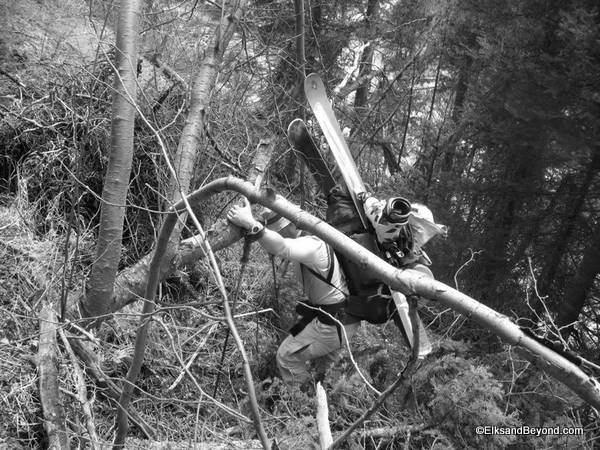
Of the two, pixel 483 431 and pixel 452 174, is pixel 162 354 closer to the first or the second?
pixel 483 431

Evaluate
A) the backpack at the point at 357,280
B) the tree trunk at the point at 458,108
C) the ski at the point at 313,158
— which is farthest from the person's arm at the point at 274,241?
the tree trunk at the point at 458,108

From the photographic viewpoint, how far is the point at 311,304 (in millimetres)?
4348

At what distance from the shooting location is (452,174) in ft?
22.0

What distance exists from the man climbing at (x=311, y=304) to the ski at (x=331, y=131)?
57cm

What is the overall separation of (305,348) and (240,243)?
1724mm

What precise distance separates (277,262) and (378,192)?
5.45 ft

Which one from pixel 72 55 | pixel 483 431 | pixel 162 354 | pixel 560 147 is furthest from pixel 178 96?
pixel 483 431

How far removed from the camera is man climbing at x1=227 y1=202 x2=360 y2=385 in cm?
394

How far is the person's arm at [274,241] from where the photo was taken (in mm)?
3508

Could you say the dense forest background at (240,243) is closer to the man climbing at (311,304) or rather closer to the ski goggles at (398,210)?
the man climbing at (311,304)

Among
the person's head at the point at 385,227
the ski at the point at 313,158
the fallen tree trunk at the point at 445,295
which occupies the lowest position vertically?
the person's head at the point at 385,227

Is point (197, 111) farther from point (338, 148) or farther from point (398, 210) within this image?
point (398, 210)

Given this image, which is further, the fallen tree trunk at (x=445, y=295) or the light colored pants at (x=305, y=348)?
the light colored pants at (x=305, y=348)

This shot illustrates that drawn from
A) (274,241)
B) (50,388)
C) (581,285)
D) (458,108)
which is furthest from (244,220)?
(458,108)
